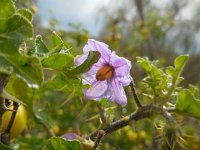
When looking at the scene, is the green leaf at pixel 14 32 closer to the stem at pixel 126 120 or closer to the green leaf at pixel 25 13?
the green leaf at pixel 25 13

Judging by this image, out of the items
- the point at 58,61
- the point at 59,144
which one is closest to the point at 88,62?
the point at 58,61

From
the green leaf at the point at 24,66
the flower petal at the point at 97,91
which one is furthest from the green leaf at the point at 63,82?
the green leaf at the point at 24,66

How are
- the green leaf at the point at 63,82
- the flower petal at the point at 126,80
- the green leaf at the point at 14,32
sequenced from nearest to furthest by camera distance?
the green leaf at the point at 14,32
the green leaf at the point at 63,82
the flower petal at the point at 126,80

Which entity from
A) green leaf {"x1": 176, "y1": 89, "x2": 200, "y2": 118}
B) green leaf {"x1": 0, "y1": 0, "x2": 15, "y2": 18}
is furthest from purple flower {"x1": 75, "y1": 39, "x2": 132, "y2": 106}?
green leaf {"x1": 0, "y1": 0, "x2": 15, "y2": 18}

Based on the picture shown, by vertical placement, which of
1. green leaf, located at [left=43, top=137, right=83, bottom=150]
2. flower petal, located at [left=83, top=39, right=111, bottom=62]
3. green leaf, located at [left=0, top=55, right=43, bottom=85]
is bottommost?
green leaf, located at [left=43, top=137, right=83, bottom=150]

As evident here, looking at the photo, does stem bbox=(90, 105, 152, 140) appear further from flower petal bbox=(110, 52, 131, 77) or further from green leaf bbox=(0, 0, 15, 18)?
green leaf bbox=(0, 0, 15, 18)

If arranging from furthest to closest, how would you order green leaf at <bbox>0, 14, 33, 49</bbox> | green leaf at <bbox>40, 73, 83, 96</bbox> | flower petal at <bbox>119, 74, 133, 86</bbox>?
flower petal at <bbox>119, 74, 133, 86</bbox>, green leaf at <bbox>40, 73, 83, 96</bbox>, green leaf at <bbox>0, 14, 33, 49</bbox>

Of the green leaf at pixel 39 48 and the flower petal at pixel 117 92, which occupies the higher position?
the green leaf at pixel 39 48
